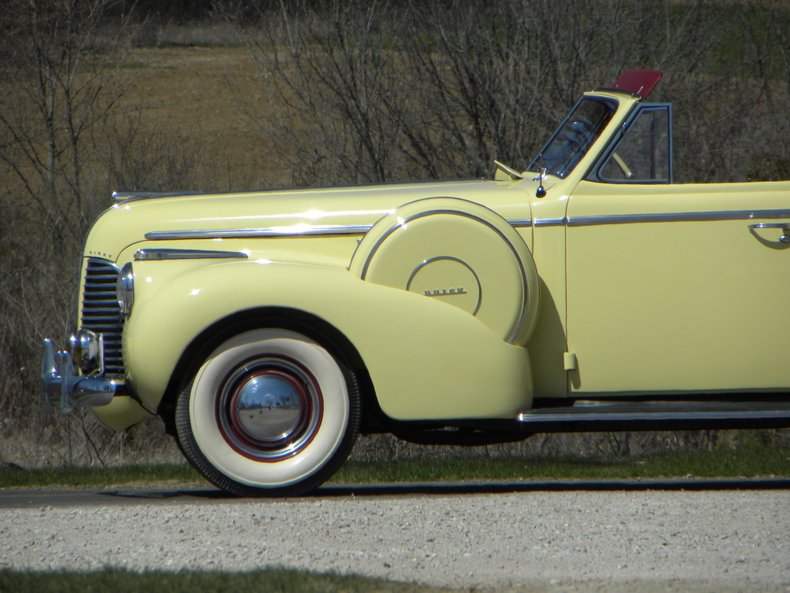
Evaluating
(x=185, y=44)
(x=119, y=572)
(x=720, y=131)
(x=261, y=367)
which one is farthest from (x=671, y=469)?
(x=185, y=44)

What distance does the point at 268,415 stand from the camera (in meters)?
5.82

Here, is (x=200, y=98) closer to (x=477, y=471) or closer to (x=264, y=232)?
(x=477, y=471)

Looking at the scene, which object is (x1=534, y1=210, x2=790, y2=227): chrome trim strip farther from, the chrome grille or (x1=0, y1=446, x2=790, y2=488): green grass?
the chrome grille

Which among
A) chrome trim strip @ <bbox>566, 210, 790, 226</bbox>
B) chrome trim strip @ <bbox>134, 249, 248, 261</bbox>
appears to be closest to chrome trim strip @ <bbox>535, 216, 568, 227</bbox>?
chrome trim strip @ <bbox>566, 210, 790, 226</bbox>

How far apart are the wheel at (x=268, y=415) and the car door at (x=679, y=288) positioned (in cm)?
122

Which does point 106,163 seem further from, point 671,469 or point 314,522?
point 314,522

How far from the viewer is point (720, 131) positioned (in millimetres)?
13578

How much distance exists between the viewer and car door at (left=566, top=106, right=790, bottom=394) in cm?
598

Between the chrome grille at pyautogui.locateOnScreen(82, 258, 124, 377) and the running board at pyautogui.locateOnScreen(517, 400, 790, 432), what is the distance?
207 cm

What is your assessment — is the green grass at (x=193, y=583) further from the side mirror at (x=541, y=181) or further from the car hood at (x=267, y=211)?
the side mirror at (x=541, y=181)

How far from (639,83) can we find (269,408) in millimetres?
2620

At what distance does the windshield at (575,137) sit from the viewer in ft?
20.7

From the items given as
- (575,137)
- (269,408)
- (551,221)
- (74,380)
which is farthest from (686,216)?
(74,380)

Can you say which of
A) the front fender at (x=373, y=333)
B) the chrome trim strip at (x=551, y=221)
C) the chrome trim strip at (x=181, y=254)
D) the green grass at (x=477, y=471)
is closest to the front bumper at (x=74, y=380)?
the front fender at (x=373, y=333)
